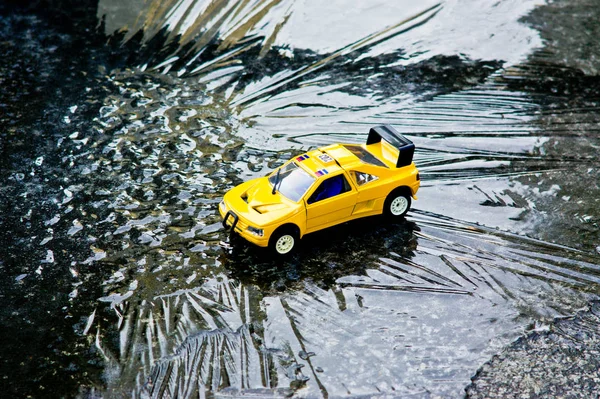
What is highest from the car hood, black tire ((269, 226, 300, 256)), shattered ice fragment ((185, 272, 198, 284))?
the car hood

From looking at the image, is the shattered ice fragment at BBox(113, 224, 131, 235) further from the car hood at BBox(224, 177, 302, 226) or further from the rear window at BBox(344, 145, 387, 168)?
the rear window at BBox(344, 145, 387, 168)

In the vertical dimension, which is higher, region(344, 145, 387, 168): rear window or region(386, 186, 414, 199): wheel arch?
region(344, 145, 387, 168): rear window

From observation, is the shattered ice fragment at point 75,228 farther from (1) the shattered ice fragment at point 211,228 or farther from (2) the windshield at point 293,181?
(2) the windshield at point 293,181

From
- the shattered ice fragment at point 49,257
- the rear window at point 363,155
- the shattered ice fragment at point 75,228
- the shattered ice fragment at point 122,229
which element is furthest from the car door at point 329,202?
the shattered ice fragment at point 49,257

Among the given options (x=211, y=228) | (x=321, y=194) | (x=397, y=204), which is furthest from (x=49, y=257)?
(x=397, y=204)

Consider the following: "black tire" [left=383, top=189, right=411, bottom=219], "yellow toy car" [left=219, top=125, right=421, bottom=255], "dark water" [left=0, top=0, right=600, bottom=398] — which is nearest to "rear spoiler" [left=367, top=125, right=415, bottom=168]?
"yellow toy car" [left=219, top=125, right=421, bottom=255]

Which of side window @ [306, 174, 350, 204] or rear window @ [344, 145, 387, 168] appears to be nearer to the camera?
side window @ [306, 174, 350, 204]

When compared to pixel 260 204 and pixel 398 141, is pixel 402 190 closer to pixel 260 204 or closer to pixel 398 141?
pixel 398 141

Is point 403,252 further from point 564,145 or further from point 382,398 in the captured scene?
point 564,145
